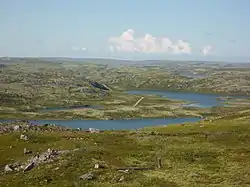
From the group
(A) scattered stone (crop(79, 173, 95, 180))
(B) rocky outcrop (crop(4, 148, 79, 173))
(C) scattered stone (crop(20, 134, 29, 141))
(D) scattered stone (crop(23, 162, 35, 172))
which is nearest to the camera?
(A) scattered stone (crop(79, 173, 95, 180))

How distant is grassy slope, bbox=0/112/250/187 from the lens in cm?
5284

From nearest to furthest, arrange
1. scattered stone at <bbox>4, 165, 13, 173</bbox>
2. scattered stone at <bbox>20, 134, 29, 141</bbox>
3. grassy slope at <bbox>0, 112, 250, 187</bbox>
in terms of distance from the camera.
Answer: grassy slope at <bbox>0, 112, 250, 187</bbox> → scattered stone at <bbox>4, 165, 13, 173</bbox> → scattered stone at <bbox>20, 134, 29, 141</bbox>

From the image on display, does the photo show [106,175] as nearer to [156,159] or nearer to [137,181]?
[137,181]

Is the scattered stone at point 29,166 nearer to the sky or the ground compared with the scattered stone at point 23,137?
nearer to the sky

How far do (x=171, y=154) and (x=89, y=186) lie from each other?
24.7m

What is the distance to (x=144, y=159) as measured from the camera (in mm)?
68312

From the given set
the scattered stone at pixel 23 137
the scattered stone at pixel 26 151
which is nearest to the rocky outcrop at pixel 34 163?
the scattered stone at pixel 26 151

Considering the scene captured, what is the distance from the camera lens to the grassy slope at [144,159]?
5284 cm

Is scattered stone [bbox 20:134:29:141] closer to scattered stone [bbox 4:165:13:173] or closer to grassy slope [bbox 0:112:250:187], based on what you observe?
grassy slope [bbox 0:112:250:187]

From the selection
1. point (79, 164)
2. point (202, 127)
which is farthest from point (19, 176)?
point (202, 127)

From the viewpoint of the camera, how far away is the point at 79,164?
202 feet

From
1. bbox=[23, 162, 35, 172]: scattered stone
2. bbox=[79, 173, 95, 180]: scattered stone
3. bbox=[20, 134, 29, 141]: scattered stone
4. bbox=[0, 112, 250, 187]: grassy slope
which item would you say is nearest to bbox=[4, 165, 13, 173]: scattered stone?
bbox=[0, 112, 250, 187]: grassy slope

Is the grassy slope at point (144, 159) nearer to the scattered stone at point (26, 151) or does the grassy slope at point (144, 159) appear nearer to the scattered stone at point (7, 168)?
the scattered stone at point (26, 151)

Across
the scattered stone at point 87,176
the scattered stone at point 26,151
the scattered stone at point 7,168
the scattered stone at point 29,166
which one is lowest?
the scattered stone at point 26,151
